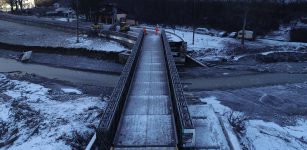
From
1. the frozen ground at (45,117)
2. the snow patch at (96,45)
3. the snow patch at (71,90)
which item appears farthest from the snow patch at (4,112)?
the snow patch at (96,45)

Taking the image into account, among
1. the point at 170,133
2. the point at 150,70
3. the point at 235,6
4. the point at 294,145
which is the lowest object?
the point at 294,145

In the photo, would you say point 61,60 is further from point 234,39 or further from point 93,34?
point 234,39

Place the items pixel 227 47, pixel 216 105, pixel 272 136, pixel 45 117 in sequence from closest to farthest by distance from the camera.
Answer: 1. pixel 272 136
2. pixel 45 117
3. pixel 216 105
4. pixel 227 47

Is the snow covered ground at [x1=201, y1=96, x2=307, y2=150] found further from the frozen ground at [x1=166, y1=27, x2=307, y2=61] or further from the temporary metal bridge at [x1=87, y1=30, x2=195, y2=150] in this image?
the frozen ground at [x1=166, y1=27, x2=307, y2=61]

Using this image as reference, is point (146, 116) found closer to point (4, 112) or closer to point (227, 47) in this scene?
point (4, 112)

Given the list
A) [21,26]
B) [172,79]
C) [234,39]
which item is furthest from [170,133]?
[21,26]

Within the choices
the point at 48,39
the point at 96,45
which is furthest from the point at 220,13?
the point at 48,39

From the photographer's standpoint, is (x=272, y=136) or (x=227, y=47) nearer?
(x=272, y=136)
